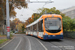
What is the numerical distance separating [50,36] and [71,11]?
62.3 metres

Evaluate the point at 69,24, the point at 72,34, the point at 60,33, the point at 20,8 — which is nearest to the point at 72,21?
the point at 69,24

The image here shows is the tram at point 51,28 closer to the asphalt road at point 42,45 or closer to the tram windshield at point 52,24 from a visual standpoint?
the tram windshield at point 52,24

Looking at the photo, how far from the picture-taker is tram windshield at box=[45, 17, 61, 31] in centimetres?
1584

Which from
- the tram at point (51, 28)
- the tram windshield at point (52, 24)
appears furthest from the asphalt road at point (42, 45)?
the tram windshield at point (52, 24)

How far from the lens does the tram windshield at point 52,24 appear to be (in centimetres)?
1584

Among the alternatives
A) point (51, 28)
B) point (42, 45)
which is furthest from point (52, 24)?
point (42, 45)

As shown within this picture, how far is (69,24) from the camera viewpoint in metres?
20.7

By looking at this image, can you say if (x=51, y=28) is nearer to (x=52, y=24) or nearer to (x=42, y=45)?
(x=52, y=24)

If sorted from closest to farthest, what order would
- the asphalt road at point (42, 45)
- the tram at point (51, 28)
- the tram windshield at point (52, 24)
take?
the asphalt road at point (42, 45), the tram at point (51, 28), the tram windshield at point (52, 24)

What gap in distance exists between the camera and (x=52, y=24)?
1596 cm

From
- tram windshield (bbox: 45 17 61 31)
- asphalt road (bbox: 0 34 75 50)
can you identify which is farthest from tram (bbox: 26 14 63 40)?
asphalt road (bbox: 0 34 75 50)

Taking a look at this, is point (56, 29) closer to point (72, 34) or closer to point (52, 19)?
point (52, 19)

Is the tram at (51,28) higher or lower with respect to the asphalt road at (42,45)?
higher

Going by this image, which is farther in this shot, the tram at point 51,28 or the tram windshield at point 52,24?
the tram windshield at point 52,24
